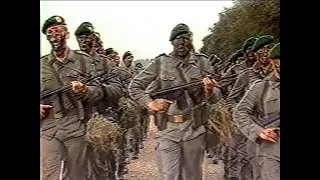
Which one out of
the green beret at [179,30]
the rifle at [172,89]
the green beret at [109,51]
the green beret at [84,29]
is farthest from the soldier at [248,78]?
the green beret at [84,29]

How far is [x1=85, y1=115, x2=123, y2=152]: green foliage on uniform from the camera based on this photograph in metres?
1.98

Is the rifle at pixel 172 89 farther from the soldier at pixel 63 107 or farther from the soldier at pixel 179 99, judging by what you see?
the soldier at pixel 63 107

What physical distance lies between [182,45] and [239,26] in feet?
0.69

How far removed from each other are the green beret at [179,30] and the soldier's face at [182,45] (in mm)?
11

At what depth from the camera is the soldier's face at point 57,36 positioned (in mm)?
1966

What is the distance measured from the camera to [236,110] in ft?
6.49

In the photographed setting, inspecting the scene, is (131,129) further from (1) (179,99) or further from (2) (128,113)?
(1) (179,99)

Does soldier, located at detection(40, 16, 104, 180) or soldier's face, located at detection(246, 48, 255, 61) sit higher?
soldier's face, located at detection(246, 48, 255, 61)

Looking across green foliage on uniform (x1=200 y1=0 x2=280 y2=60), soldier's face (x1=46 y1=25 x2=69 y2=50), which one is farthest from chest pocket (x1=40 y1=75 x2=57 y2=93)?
green foliage on uniform (x1=200 y1=0 x2=280 y2=60)

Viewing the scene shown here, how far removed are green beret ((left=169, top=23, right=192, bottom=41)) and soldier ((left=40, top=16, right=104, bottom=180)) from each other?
31 centimetres

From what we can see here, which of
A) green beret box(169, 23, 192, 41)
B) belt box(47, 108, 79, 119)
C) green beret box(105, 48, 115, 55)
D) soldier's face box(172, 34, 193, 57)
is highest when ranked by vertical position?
green beret box(169, 23, 192, 41)

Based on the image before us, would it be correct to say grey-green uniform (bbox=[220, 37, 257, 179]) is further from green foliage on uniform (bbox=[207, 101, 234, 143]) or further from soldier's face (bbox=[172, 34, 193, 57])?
soldier's face (bbox=[172, 34, 193, 57])
